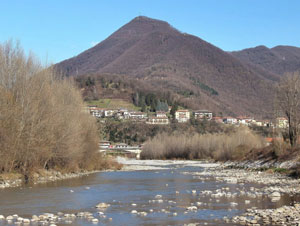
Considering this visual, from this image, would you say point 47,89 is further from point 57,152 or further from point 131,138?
point 131,138

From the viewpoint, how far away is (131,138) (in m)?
176

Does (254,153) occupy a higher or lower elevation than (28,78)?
lower

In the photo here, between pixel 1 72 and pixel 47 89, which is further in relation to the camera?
pixel 47 89

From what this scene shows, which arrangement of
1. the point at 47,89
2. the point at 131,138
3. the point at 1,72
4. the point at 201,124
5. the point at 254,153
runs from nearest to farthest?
the point at 1,72
the point at 47,89
the point at 254,153
the point at 131,138
the point at 201,124

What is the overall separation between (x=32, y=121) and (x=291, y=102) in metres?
35.3

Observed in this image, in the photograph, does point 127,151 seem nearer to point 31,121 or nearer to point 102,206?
point 31,121

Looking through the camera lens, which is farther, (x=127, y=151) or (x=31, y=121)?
(x=127, y=151)

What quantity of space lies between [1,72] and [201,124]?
152025mm

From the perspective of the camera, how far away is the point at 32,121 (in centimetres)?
4291

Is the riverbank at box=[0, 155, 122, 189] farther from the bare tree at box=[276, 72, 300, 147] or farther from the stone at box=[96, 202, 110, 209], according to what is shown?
the bare tree at box=[276, 72, 300, 147]

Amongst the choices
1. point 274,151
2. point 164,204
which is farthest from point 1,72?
point 274,151

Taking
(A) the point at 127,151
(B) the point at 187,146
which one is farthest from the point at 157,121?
(B) the point at 187,146

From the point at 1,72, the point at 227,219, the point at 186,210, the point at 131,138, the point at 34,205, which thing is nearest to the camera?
the point at 227,219

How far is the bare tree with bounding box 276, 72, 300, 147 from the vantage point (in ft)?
201
